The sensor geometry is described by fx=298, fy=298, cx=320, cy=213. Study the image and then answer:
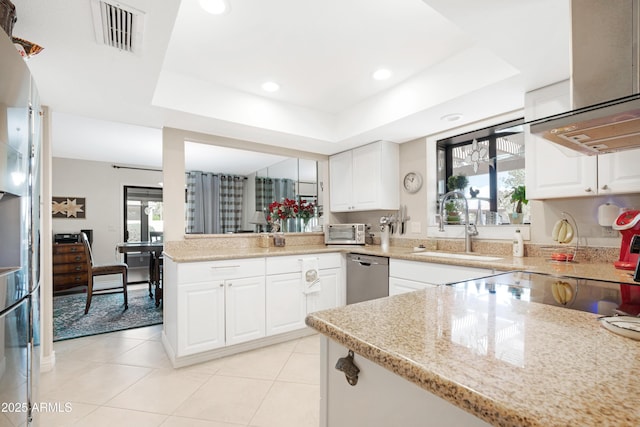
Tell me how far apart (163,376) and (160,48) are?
224 cm

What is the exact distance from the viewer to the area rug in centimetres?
318

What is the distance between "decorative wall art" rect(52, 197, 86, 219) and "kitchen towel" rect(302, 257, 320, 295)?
194 inches

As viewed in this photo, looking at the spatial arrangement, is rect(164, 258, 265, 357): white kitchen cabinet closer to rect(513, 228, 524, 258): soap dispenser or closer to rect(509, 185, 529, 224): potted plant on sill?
rect(513, 228, 524, 258): soap dispenser

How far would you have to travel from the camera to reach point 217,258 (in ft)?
8.07

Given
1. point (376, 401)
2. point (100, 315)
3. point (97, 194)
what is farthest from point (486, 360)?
point (97, 194)

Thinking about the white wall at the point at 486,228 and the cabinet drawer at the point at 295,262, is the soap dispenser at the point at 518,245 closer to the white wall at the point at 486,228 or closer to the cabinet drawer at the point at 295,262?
the white wall at the point at 486,228

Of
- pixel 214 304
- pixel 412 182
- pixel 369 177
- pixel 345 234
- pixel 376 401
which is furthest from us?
pixel 345 234

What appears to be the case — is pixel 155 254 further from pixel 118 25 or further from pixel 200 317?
pixel 118 25

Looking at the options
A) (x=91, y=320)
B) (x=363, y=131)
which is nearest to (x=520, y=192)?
(x=363, y=131)

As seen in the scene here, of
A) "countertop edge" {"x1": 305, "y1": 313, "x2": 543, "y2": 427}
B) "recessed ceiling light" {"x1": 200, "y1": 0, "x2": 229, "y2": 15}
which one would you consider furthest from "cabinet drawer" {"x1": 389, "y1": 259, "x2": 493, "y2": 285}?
"recessed ceiling light" {"x1": 200, "y1": 0, "x2": 229, "y2": 15}

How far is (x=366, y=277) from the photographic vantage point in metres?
2.95

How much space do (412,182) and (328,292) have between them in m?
1.51

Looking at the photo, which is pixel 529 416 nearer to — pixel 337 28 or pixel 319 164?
pixel 337 28

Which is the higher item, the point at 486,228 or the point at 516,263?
the point at 486,228
